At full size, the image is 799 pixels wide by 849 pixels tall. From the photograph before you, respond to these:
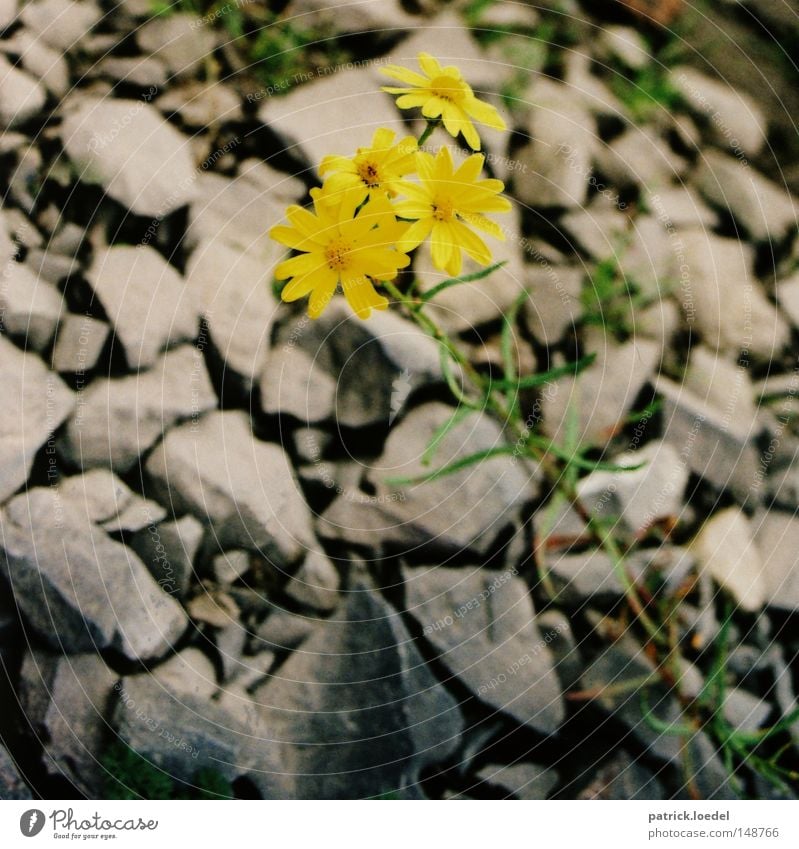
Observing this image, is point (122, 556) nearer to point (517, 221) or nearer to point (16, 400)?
point (16, 400)

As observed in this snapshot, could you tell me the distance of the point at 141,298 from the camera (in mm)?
498

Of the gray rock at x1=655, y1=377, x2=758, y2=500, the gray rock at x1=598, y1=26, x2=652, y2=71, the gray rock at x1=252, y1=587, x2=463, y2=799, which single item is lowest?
the gray rock at x1=252, y1=587, x2=463, y2=799

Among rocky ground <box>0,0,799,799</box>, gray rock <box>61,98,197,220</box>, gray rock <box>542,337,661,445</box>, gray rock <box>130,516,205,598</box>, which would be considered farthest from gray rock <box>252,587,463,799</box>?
gray rock <box>61,98,197,220</box>

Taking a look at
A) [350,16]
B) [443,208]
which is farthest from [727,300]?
[350,16]

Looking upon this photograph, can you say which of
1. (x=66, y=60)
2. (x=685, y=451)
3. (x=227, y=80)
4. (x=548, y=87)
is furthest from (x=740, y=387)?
(x=66, y=60)

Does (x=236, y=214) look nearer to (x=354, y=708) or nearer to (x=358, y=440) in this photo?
(x=358, y=440)

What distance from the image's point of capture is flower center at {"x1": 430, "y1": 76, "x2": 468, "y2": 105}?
414 mm

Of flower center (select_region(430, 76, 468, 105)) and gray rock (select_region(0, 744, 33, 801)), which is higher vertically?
flower center (select_region(430, 76, 468, 105))

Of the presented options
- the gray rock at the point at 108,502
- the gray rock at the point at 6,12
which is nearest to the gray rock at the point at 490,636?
the gray rock at the point at 108,502

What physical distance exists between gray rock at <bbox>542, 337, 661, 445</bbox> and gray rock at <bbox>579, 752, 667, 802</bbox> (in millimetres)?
269

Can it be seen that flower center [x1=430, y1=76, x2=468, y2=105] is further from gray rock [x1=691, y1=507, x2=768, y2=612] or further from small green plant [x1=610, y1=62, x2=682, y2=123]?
gray rock [x1=691, y1=507, x2=768, y2=612]

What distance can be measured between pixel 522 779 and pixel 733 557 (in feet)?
0.84
